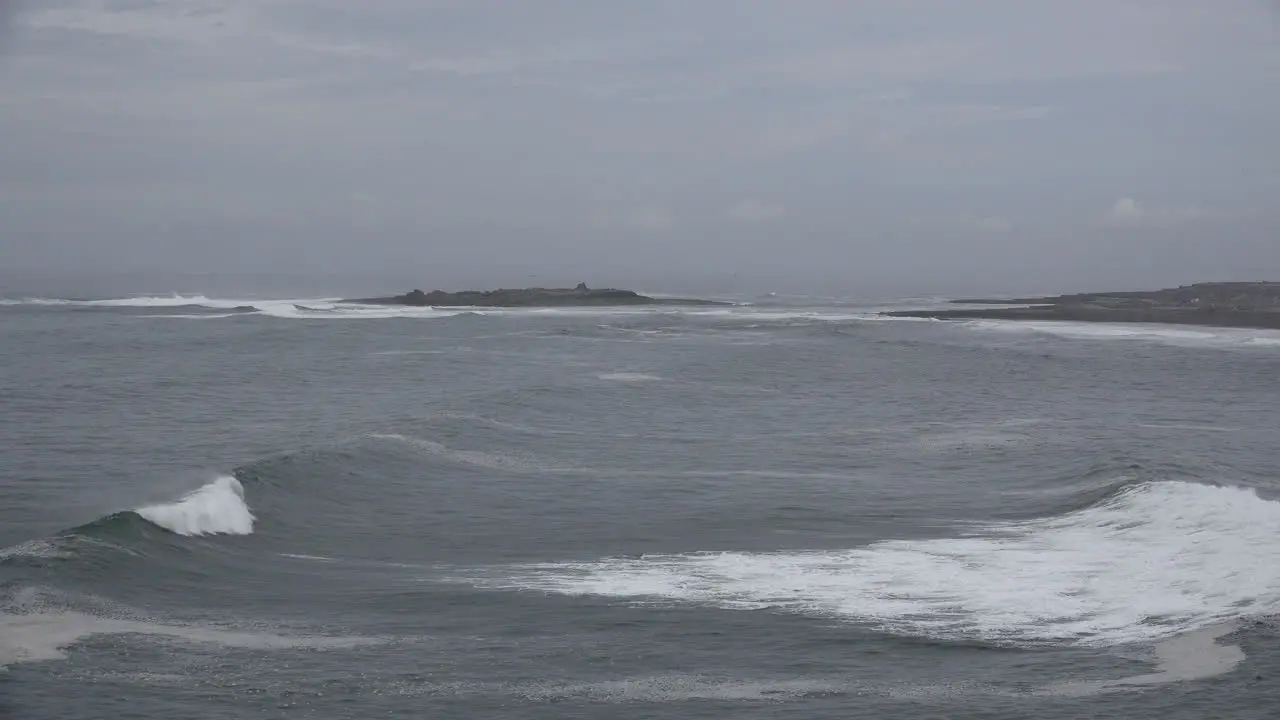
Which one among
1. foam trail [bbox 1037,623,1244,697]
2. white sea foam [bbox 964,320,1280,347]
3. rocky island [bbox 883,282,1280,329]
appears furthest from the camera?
rocky island [bbox 883,282,1280,329]

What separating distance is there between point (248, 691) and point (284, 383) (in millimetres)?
32695

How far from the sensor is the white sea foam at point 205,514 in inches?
725

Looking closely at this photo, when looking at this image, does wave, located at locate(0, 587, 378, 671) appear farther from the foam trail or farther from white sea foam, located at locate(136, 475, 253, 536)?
the foam trail

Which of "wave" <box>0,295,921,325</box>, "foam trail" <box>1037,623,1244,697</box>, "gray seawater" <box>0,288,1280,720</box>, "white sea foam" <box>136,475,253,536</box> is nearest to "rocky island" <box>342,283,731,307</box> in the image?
"wave" <box>0,295,921,325</box>

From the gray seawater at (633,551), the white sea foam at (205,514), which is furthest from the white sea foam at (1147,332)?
the white sea foam at (205,514)

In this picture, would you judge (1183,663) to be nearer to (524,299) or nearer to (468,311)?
(468,311)

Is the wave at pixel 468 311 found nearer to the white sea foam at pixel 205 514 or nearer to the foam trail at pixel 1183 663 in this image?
the white sea foam at pixel 205 514

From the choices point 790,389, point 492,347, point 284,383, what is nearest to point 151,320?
point 492,347

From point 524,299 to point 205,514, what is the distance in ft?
318

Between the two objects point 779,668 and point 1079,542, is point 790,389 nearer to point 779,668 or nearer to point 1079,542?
point 1079,542

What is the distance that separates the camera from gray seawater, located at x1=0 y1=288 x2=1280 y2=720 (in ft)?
39.5

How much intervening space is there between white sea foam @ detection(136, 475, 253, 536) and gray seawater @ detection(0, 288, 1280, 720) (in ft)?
0.22

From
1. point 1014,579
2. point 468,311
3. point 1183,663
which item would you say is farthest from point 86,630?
point 468,311

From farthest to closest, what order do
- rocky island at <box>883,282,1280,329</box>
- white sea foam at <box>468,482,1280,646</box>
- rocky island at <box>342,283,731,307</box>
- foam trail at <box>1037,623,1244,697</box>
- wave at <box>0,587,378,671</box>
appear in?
rocky island at <box>342,283,731,307</box> < rocky island at <box>883,282,1280,329</box> < white sea foam at <box>468,482,1280,646</box> < wave at <box>0,587,378,671</box> < foam trail at <box>1037,623,1244,697</box>
